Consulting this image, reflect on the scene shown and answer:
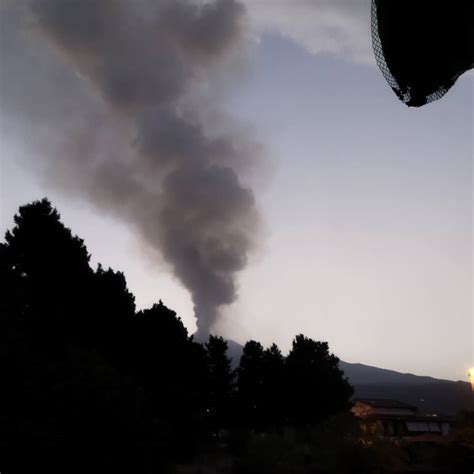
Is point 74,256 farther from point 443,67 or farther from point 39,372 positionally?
point 443,67

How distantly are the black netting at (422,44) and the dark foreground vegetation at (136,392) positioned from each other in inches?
616

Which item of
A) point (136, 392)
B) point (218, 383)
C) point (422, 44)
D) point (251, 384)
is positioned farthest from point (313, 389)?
point (422, 44)

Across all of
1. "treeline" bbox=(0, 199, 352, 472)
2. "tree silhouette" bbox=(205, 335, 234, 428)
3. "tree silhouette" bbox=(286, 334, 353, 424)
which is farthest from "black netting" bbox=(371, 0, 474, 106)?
"tree silhouette" bbox=(286, 334, 353, 424)

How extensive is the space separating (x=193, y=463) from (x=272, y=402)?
532 inches

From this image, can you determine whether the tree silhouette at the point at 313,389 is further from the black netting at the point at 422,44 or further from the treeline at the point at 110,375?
the black netting at the point at 422,44

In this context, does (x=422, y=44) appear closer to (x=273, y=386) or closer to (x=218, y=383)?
(x=218, y=383)

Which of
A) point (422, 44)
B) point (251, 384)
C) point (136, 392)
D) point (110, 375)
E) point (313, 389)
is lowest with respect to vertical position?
point (422, 44)

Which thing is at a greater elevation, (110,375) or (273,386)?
(273,386)

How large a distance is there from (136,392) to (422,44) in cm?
2039

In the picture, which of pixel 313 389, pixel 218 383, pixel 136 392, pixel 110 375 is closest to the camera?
pixel 110 375

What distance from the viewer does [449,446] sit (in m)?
29.5

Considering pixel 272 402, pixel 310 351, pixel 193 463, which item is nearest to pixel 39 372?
pixel 193 463

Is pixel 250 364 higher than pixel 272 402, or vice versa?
pixel 250 364

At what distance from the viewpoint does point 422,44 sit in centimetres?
276
